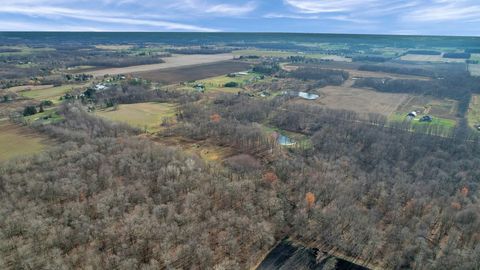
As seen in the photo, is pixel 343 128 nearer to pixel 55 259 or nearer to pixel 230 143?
pixel 230 143

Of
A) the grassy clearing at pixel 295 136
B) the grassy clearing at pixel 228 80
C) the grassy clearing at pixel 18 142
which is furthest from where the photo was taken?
the grassy clearing at pixel 228 80

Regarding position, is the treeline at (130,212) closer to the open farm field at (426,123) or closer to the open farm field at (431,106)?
the open farm field at (426,123)

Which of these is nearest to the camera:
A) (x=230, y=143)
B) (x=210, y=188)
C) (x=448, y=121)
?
(x=210, y=188)

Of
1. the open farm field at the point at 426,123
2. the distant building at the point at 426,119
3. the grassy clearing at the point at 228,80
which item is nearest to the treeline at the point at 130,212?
the open farm field at the point at 426,123

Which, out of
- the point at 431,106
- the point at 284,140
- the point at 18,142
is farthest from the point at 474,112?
the point at 18,142

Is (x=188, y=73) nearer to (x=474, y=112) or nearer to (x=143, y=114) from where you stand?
(x=143, y=114)

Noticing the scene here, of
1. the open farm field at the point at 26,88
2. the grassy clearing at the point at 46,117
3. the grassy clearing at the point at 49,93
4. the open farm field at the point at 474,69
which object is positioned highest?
the open farm field at the point at 474,69

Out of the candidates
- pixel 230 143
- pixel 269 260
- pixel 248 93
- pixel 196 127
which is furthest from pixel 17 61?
pixel 269 260
